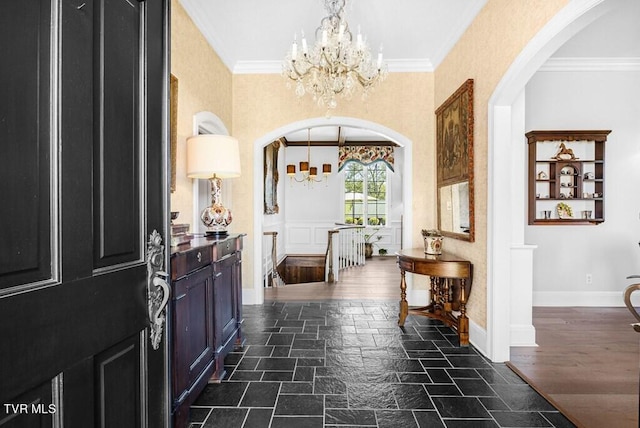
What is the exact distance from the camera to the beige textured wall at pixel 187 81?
10.8 feet

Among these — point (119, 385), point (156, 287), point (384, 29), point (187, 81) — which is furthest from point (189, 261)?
point (384, 29)

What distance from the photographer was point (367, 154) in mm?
10102

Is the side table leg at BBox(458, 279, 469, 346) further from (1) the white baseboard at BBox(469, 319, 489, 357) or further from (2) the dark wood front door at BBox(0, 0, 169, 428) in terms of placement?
(2) the dark wood front door at BBox(0, 0, 169, 428)

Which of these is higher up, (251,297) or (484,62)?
(484,62)

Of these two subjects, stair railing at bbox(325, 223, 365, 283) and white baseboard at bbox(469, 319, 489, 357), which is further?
stair railing at bbox(325, 223, 365, 283)

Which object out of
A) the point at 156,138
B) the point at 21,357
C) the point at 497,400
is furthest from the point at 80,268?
the point at 497,400

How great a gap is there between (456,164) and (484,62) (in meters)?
1.10

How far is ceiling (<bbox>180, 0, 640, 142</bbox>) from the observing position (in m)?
3.62

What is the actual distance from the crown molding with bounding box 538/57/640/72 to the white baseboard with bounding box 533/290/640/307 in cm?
302

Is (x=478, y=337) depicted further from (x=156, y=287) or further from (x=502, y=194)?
(x=156, y=287)

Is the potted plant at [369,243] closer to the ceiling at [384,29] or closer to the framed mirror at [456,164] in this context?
the framed mirror at [456,164]

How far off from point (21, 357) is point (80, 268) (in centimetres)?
25

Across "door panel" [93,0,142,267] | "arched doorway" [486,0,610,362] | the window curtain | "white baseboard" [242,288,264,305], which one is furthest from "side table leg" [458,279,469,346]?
the window curtain

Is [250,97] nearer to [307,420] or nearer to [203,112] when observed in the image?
[203,112]
